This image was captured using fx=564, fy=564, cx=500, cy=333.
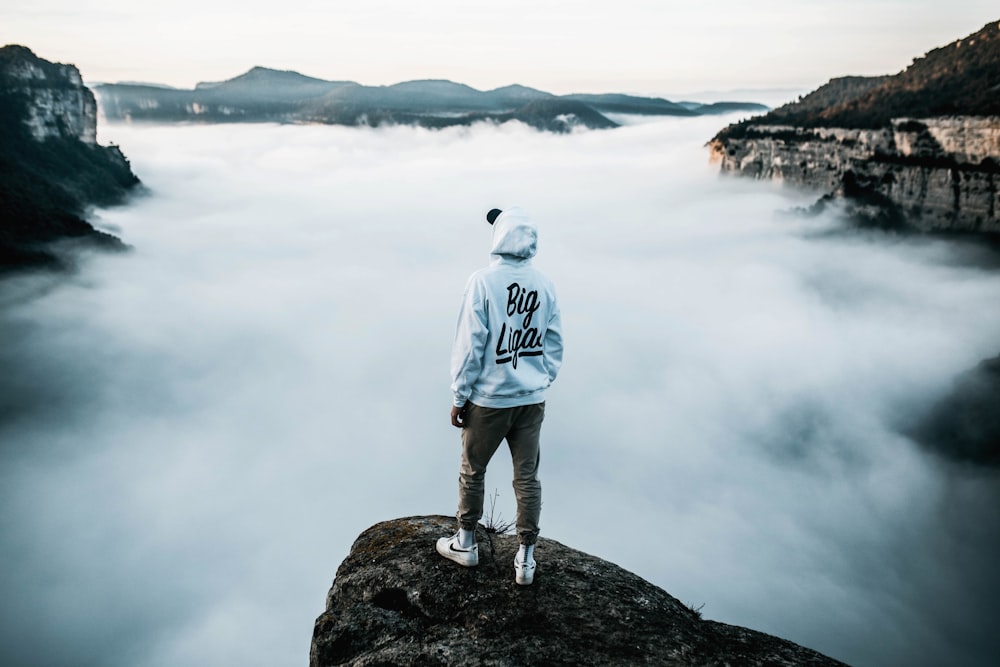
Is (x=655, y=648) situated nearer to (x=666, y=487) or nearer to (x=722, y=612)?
(x=722, y=612)

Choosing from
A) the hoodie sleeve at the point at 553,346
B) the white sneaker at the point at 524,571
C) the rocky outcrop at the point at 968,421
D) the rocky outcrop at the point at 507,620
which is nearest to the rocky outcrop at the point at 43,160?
the rocky outcrop at the point at 507,620

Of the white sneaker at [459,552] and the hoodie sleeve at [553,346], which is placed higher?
the hoodie sleeve at [553,346]

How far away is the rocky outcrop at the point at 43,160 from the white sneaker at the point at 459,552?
110255 millimetres

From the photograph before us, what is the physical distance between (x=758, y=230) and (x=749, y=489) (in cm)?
8890

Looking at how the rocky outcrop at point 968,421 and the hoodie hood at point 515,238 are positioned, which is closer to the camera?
the hoodie hood at point 515,238

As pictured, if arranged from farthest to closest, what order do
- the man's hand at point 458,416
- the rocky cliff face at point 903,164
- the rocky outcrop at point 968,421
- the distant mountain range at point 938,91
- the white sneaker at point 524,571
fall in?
the distant mountain range at point 938,91
the rocky cliff face at point 903,164
the rocky outcrop at point 968,421
the white sneaker at point 524,571
the man's hand at point 458,416

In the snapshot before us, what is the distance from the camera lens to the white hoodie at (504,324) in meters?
4.41

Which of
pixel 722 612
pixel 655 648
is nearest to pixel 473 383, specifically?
pixel 655 648

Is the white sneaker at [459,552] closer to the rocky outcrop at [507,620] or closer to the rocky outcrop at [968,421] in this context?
the rocky outcrop at [507,620]

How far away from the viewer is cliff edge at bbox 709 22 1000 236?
2564 inches

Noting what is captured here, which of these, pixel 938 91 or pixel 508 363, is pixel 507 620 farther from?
pixel 938 91

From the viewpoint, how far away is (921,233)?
87.4 m

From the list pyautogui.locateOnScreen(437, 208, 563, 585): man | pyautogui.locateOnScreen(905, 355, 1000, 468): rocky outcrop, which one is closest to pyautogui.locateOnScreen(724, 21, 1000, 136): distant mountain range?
pyautogui.locateOnScreen(905, 355, 1000, 468): rocky outcrop

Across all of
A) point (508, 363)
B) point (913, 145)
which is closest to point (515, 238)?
point (508, 363)
